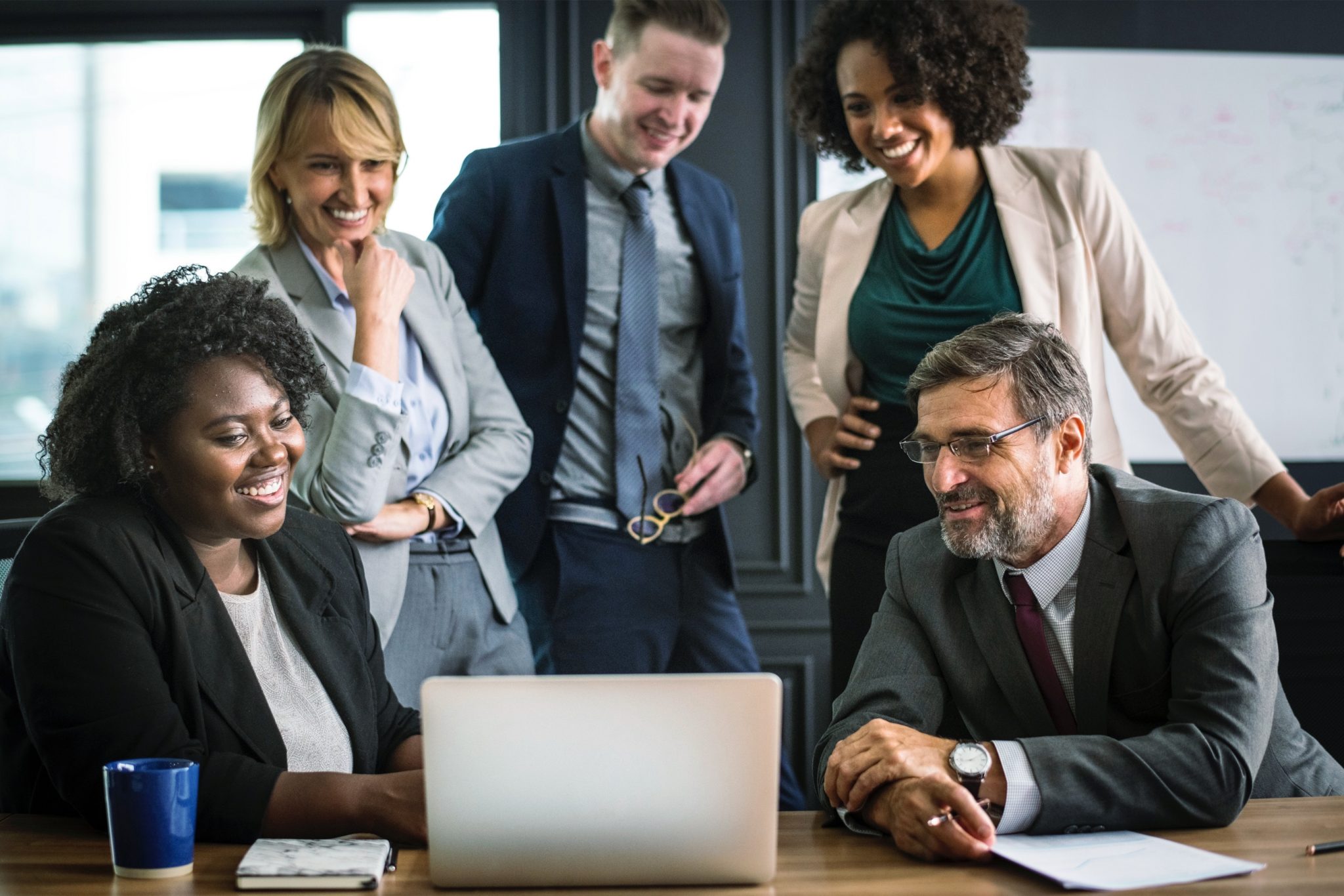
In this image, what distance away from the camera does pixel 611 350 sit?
2.71 metres

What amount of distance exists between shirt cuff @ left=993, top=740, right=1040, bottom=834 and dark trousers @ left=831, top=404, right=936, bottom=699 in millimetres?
1049

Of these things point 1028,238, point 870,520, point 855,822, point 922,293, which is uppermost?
point 1028,238

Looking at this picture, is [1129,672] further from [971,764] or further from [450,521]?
[450,521]

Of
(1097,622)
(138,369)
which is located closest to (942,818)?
(1097,622)

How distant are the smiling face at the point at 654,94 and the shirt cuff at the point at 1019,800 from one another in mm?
1689

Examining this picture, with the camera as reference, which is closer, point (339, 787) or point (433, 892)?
point (433, 892)

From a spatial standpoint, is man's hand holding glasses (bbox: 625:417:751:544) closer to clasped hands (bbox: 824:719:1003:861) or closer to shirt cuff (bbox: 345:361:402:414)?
shirt cuff (bbox: 345:361:402:414)

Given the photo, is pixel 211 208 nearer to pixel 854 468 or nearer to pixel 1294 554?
pixel 854 468

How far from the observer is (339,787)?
1364mm

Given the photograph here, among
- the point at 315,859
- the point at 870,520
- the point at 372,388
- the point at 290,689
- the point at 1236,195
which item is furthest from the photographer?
the point at 1236,195

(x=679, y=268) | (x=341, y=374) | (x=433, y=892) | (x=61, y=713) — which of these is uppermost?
(x=679, y=268)

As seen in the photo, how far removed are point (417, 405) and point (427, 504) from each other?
19 centimetres

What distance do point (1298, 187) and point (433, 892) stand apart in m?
3.44

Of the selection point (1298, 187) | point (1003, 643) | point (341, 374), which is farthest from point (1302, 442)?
point (341, 374)
